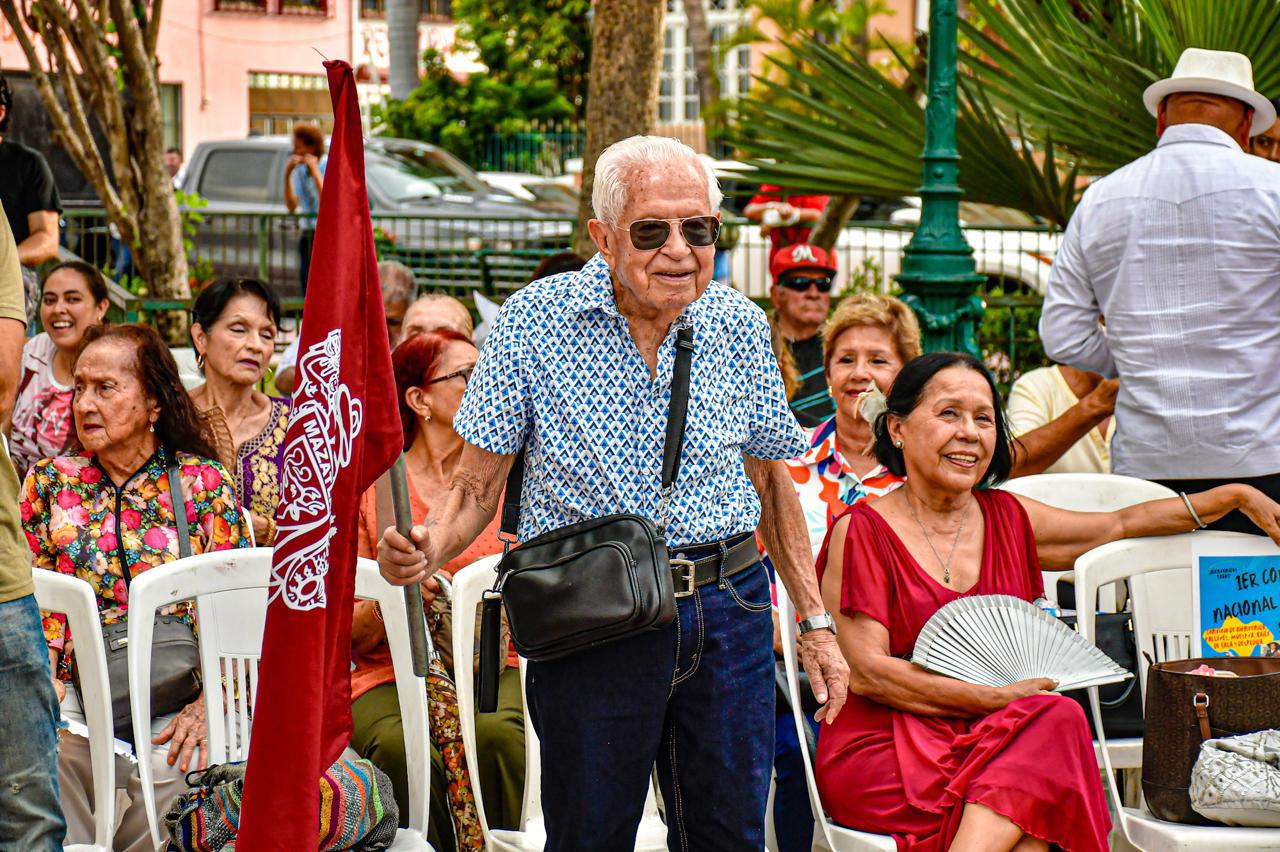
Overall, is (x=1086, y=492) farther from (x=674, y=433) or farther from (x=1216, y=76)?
(x=674, y=433)

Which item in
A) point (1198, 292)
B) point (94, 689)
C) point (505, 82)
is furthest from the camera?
point (505, 82)

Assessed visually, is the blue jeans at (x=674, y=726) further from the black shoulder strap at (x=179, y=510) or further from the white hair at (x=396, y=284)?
the white hair at (x=396, y=284)

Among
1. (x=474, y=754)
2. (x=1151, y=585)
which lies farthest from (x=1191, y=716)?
(x=474, y=754)

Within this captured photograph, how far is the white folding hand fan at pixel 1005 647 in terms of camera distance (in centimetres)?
414

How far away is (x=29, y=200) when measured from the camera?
23.2 ft

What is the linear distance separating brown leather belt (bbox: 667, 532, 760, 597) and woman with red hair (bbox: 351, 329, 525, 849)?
0.96 m

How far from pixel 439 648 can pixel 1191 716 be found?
2.02 meters

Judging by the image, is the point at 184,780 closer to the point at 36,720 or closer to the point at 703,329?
the point at 36,720

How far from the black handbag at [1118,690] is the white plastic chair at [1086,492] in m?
0.31

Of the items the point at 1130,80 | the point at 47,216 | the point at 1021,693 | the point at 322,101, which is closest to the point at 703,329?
the point at 1021,693

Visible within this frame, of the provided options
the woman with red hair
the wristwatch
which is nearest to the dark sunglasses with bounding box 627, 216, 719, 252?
the wristwatch

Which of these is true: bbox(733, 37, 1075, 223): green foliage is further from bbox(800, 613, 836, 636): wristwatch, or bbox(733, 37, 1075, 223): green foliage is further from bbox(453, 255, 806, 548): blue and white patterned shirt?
bbox(453, 255, 806, 548): blue and white patterned shirt

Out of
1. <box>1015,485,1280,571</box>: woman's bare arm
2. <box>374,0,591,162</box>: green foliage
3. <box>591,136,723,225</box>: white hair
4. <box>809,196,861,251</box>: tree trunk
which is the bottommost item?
<box>1015,485,1280,571</box>: woman's bare arm

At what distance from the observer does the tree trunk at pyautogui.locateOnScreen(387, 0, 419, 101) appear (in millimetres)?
27223
